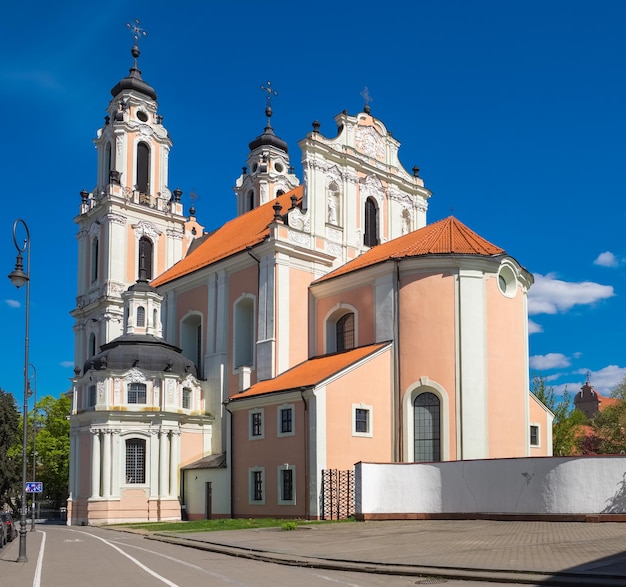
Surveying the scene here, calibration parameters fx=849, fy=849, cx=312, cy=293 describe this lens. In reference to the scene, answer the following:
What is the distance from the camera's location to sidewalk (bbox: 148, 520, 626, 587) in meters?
14.7

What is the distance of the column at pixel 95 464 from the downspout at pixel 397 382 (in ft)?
53.5

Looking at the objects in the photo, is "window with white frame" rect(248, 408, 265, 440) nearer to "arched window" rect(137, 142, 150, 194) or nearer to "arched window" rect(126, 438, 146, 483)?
"arched window" rect(126, 438, 146, 483)

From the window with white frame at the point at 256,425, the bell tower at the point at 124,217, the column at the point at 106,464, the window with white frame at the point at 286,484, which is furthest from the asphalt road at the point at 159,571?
the bell tower at the point at 124,217

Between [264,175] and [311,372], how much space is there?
34.7 meters

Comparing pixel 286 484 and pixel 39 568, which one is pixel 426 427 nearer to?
pixel 286 484

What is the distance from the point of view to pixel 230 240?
168 feet

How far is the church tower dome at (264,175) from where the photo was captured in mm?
70250

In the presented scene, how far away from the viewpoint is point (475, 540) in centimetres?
2145

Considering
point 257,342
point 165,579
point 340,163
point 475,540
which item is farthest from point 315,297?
point 165,579

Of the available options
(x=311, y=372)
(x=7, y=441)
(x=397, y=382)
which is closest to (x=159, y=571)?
(x=397, y=382)

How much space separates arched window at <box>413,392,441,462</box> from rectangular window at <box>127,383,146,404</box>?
15648mm

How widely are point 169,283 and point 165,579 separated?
124 feet

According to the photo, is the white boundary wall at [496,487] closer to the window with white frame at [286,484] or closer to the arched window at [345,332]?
the window with white frame at [286,484]

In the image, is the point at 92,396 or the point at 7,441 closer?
the point at 92,396
